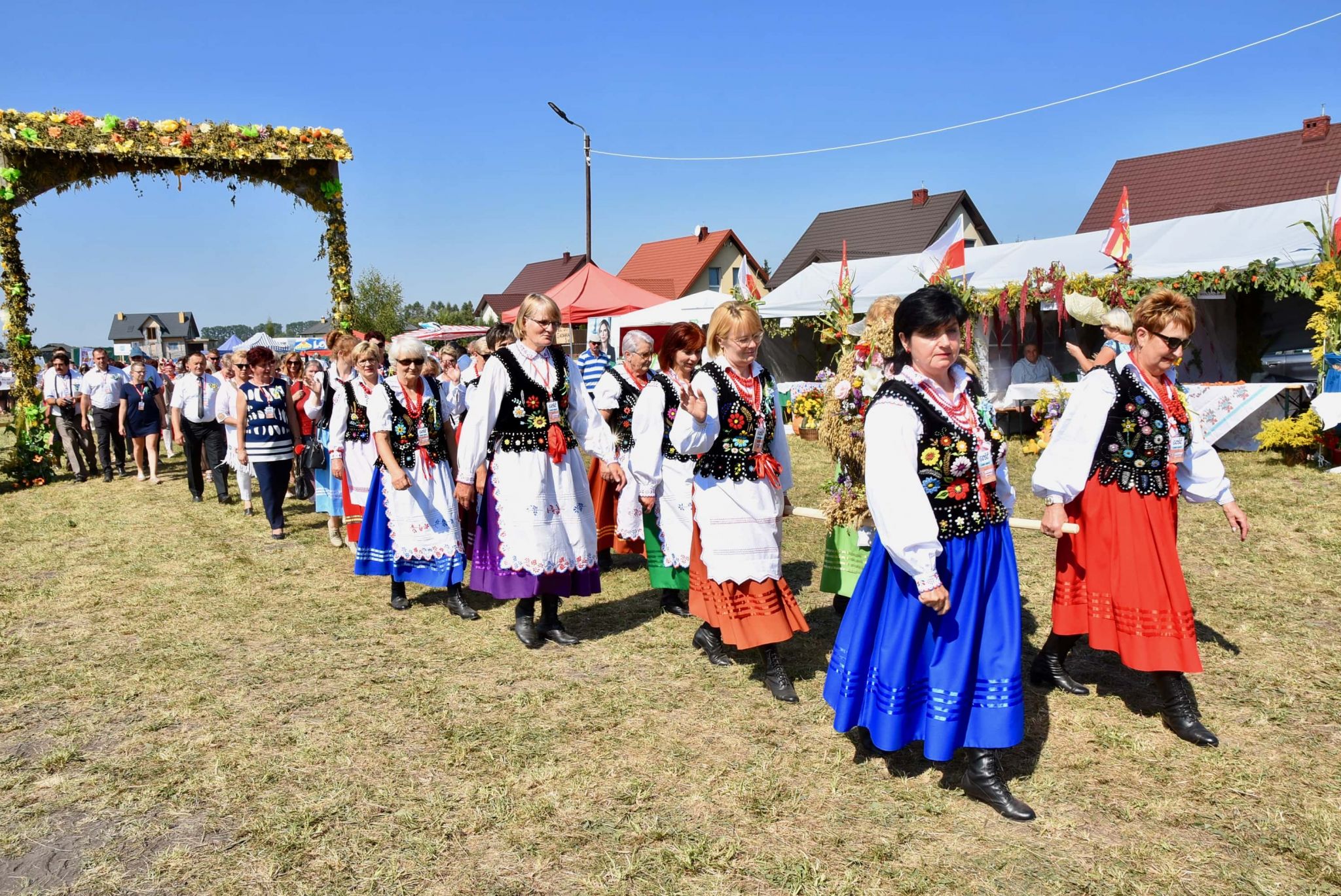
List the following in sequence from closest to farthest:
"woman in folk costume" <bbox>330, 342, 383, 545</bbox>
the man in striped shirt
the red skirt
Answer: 1. the red skirt
2. "woman in folk costume" <bbox>330, 342, 383, 545</bbox>
3. the man in striped shirt

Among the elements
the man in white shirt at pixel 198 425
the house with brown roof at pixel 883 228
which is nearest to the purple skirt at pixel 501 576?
the man in white shirt at pixel 198 425

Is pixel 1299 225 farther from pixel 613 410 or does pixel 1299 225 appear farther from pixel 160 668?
pixel 160 668

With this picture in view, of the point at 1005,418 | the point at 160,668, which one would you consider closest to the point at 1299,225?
the point at 1005,418

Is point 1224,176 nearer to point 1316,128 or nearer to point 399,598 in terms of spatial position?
point 1316,128

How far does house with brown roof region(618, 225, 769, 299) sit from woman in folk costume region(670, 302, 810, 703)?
39721mm

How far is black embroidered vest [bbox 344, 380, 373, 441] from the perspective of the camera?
21.4ft

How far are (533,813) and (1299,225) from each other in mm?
13217

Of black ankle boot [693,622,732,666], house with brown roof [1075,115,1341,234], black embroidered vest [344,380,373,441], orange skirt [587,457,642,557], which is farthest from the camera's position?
house with brown roof [1075,115,1341,234]

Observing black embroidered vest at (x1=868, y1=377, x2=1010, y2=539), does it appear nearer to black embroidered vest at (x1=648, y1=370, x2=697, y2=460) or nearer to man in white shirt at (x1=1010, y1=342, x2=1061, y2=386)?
black embroidered vest at (x1=648, y1=370, x2=697, y2=460)

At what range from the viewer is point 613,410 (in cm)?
668

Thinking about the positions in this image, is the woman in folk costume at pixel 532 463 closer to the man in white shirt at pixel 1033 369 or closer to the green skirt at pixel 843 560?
the green skirt at pixel 843 560

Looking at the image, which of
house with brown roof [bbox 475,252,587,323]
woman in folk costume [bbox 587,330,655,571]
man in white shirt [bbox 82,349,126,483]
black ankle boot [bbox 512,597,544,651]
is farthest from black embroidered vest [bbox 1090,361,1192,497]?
house with brown roof [bbox 475,252,587,323]

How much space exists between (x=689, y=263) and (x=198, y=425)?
37.3 metres

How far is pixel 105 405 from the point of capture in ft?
40.4
